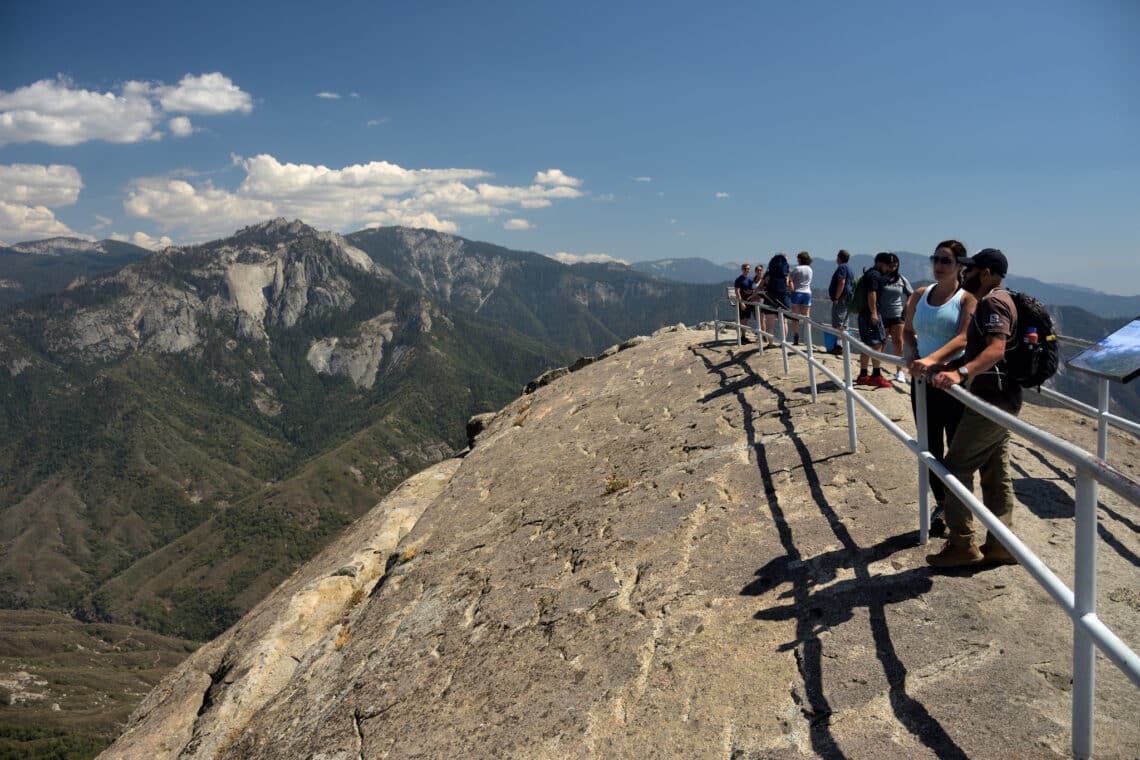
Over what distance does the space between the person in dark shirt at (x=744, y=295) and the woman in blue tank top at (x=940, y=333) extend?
33.4 feet

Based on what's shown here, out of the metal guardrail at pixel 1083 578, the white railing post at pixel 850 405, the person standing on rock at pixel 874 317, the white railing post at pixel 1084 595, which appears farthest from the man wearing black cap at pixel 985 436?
the person standing on rock at pixel 874 317

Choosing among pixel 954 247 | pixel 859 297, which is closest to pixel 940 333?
pixel 954 247

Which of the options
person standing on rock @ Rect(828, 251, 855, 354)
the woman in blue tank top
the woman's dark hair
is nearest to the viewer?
the woman in blue tank top

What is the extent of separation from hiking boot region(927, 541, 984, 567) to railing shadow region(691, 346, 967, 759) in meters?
0.16

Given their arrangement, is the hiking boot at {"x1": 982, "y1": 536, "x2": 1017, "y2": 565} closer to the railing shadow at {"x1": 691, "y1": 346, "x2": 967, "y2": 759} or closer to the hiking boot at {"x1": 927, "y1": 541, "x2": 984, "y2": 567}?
the hiking boot at {"x1": 927, "y1": 541, "x2": 984, "y2": 567}

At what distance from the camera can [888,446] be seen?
7812 millimetres

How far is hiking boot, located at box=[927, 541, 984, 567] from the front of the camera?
5046 mm

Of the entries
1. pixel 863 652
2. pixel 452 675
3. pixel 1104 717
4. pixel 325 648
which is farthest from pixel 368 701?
pixel 1104 717

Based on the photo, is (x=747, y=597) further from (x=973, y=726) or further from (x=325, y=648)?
(x=325, y=648)

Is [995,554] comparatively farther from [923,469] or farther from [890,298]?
[890,298]

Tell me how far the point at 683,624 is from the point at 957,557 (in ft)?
7.74

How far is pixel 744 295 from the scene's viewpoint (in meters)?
17.7

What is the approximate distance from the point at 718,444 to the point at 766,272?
339 inches

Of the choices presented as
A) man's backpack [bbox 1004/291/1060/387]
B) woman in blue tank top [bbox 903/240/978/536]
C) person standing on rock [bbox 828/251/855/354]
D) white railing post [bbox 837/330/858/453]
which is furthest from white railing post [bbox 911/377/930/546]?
person standing on rock [bbox 828/251/855/354]
